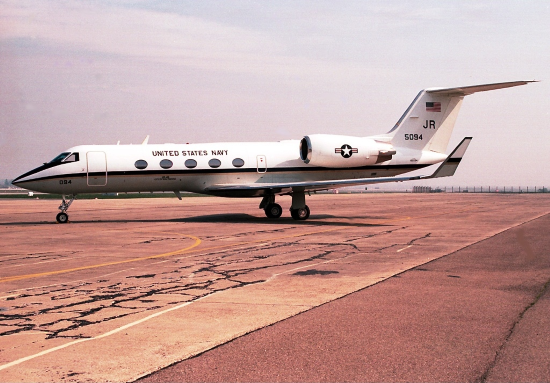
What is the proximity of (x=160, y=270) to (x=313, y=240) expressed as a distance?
7094 millimetres

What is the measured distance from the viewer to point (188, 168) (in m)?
26.9

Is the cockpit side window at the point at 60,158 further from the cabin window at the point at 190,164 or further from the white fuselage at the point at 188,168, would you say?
the cabin window at the point at 190,164

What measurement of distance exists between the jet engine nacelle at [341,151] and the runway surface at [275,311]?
10.4 m

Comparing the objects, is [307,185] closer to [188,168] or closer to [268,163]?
[268,163]

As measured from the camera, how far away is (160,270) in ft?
40.5

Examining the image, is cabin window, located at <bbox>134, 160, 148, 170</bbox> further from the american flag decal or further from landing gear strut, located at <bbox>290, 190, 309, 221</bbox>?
the american flag decal

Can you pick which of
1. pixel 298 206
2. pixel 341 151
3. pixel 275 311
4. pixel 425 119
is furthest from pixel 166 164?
pixel 275 311

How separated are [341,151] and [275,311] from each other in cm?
1942

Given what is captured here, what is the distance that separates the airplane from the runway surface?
9.86 metres

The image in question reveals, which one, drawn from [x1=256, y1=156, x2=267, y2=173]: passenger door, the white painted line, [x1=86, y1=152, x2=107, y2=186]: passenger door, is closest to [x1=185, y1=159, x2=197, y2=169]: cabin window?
[x1=256, y1=156, x2=267, y2=173]: passenger door

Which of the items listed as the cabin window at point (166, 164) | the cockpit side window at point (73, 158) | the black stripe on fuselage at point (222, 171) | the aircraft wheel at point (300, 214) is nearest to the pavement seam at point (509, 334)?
the aircraft wheel at point (300, 214)

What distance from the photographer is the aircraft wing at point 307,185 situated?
74.8 ft

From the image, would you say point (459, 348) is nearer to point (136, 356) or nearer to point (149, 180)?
point (136, 356)

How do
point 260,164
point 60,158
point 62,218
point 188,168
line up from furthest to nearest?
1. point 260,164
2. point 188,168
3. point 62,218
4. point 60,158
